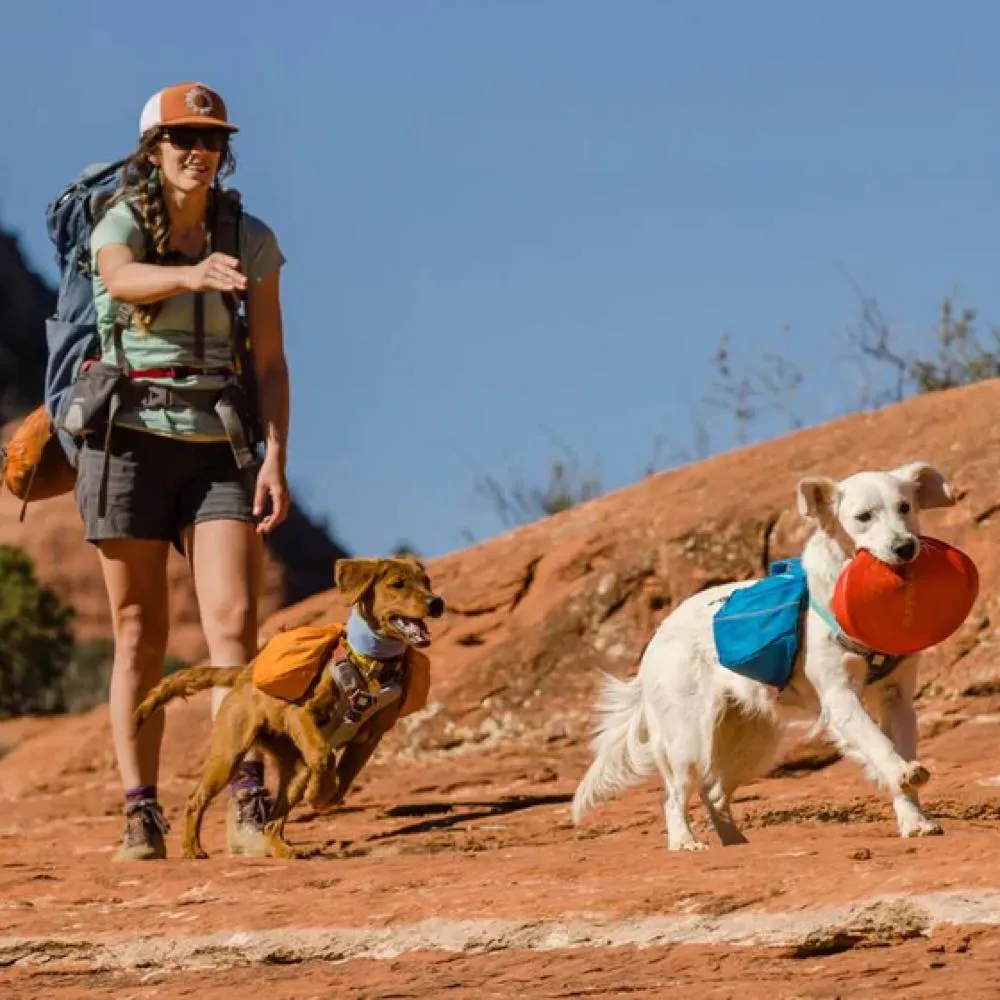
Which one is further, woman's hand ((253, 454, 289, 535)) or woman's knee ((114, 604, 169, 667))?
woman's knee ((114, 604, 169, 667))

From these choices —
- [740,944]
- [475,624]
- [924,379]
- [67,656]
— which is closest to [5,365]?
[67,656]

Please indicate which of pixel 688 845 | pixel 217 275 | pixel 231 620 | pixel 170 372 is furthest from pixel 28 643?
pixel 688 845

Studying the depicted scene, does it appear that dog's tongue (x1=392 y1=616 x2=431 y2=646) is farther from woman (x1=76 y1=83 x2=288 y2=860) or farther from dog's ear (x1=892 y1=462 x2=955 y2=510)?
dog's ear (x1=892 y1=462 x2=955 y2=510)

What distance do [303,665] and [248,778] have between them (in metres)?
0.53

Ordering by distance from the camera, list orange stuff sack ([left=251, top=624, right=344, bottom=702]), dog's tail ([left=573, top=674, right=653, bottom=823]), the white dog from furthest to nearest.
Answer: dog's tail ([left=573, top=674, right=653, bottom=823])
orange stuff sack ([left=251, top=624, right=344, bottom=702])
the white dog

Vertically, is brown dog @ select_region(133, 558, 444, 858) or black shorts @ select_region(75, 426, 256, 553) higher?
black shorts @ select_region(75, 426, 256, 553)

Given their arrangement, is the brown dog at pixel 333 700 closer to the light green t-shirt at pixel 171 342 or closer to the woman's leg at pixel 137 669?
the woman's leg at pixel 137 669

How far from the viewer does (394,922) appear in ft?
20.8

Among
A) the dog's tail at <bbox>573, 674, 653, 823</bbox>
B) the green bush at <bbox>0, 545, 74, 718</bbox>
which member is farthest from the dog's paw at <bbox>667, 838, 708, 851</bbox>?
the green bush at <bbox>0, 545, 74, 718</bbox>

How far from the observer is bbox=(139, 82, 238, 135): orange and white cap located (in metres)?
7.94

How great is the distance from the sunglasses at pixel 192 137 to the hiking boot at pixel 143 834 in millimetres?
2262

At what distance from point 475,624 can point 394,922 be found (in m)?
5.95

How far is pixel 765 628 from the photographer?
7445 mm

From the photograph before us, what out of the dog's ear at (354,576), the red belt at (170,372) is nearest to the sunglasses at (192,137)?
the red belt at (170,372)
